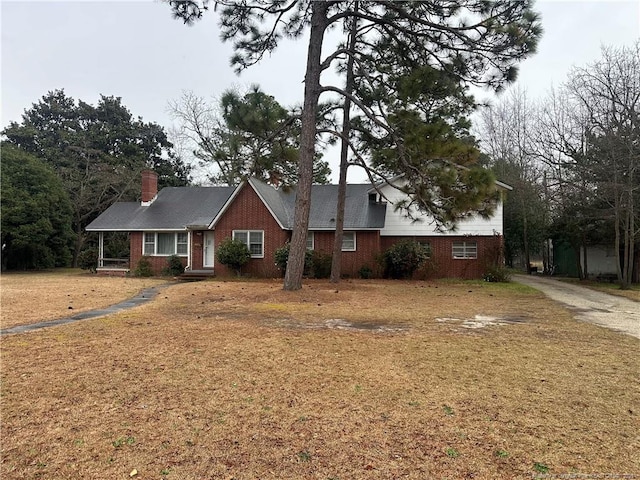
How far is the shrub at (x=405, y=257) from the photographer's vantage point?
19.7 m

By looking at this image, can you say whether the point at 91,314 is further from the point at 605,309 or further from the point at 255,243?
the point at 605,309

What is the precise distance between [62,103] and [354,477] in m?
45.4

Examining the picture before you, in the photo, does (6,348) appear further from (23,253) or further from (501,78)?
(23,253)

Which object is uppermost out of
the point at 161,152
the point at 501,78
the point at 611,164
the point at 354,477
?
the point at 161,152

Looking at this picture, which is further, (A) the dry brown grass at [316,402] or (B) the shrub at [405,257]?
(B) the shrub at [405,257]

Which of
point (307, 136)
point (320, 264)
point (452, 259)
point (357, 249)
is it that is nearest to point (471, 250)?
point (452, 259)

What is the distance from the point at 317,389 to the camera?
4.47m

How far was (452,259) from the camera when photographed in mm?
21641

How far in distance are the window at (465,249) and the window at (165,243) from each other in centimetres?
1425

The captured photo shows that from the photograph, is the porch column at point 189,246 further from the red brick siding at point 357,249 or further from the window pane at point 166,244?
the red brick siding at point 357,249

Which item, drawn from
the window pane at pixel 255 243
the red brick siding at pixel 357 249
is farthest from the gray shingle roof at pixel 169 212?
the red brick siding at pixel 357 249

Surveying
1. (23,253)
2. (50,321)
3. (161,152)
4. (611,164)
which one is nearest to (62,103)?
(161,152)

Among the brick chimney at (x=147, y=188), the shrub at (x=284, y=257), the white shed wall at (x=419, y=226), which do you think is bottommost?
the shrub at (x=284, y=257)

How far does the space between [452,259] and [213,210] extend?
1328 centimetres
